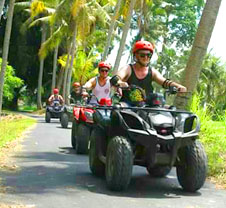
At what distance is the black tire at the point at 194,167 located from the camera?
263 inches

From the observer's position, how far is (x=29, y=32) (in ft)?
158

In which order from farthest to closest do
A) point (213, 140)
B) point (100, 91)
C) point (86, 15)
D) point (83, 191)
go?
point (86, 15)
point (213, 140)
point (100, 91)
point (83, 191)

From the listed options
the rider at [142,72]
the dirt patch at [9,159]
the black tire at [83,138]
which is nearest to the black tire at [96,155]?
the rider at [142,72]

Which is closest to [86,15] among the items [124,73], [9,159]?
[9,159]

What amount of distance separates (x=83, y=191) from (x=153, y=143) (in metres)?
1.10

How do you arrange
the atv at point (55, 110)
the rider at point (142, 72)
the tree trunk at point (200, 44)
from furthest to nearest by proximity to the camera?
the atv at point (55, 110), the tree trunk at point (200, 44), the rider at point (142, 72)

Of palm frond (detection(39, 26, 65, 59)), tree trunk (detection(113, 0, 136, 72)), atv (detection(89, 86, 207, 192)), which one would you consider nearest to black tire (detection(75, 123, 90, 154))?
atv (detection(89, 86, 207, 192))

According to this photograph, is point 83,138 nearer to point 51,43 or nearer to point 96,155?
point 96,155

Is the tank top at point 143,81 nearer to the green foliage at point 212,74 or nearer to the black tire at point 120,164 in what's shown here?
the black tire at point 120,164

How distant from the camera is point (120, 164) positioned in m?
6.42

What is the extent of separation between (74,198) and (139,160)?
1.12 m

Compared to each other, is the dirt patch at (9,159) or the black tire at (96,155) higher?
the black tire at (96,155)

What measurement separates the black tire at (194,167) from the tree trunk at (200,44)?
467 centimetres

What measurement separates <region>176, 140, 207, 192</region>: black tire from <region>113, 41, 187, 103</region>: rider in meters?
0.96
